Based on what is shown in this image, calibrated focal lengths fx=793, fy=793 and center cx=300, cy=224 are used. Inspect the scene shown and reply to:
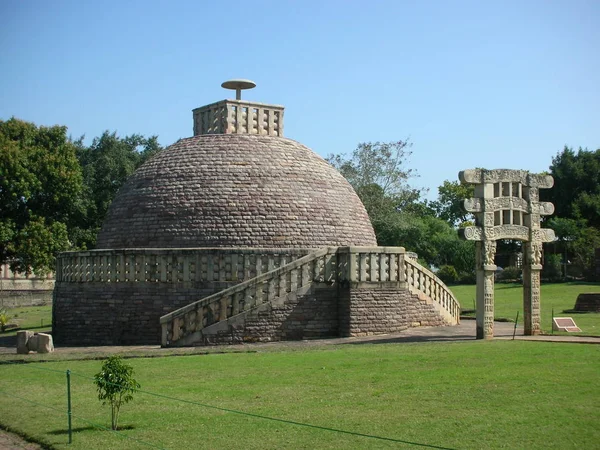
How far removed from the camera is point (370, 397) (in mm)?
11461

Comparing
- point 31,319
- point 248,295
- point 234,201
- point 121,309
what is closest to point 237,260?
point 248,295

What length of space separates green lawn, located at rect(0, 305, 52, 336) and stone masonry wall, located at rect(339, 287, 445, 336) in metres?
11.6

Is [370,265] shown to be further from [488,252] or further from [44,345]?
[44,345]

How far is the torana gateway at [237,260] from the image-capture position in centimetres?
2033

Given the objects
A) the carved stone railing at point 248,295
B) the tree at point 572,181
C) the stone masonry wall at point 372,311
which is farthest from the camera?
the tree at point 572,181

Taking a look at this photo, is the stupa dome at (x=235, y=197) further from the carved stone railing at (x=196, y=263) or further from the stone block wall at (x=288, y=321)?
the stone block wall at (x=288, y=321)

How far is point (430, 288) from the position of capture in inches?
918

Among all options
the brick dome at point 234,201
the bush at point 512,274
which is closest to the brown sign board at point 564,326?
the brick dome at point 234,201

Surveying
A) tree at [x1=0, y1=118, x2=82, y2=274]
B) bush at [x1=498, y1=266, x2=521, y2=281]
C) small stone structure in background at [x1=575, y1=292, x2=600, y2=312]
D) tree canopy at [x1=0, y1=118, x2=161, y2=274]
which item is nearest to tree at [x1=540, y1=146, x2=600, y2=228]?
bush at [x1=498, y1=266, x2=521, y2=281]

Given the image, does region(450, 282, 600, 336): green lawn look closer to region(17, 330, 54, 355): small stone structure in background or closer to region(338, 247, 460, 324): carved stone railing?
region(338, 247, 460, 324): carved stone railing

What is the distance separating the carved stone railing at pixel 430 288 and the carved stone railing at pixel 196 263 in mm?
3131

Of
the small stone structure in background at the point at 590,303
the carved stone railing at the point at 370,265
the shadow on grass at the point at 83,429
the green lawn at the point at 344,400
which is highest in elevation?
the carved stone railing at the point at 370,265

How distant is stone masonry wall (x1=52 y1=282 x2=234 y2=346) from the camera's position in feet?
70.5

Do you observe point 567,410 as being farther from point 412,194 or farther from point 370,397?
point 412,194
